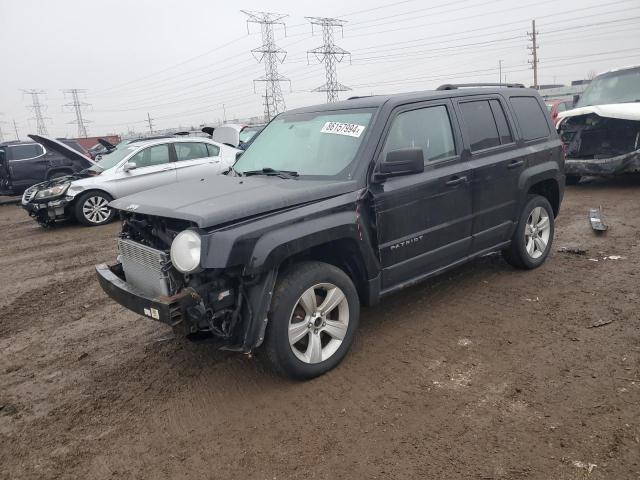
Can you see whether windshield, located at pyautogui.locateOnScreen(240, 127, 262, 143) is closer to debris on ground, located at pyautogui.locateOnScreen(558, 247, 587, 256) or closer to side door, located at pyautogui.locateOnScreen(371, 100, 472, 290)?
debris on ground, located at pyautogui.locateOnScreen(558, 247, 587, 256)

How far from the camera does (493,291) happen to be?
15.6 ft

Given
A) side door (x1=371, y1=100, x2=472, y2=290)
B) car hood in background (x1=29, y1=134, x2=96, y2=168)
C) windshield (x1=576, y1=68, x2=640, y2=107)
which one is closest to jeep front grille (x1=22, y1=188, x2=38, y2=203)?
car hood in background (x1=29, y1=134, x2=96, y2=168)

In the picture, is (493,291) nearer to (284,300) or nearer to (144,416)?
(284,300)

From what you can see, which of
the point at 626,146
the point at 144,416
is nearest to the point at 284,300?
the point at 144,416

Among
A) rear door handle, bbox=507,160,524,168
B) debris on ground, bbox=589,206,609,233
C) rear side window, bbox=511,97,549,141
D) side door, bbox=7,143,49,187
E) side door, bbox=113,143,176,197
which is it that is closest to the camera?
rear door handle, bbox=507,160,524,168

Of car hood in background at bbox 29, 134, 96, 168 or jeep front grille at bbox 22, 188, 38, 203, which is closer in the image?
car hood in background at bbox 29, 134, 96, 168

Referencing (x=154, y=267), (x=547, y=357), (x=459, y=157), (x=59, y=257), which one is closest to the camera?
(x=154, y=267)

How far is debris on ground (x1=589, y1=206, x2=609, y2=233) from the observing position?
260 inches

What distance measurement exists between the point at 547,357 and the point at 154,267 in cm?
284

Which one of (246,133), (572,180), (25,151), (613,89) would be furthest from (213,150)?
(613,89)

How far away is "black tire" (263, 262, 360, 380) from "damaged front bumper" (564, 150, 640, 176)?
747cm

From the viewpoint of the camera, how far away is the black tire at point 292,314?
3.10 m

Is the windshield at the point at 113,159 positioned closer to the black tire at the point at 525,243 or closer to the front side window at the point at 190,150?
the front side window at the point at 190,150

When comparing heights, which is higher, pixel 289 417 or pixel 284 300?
pixel 284 300
